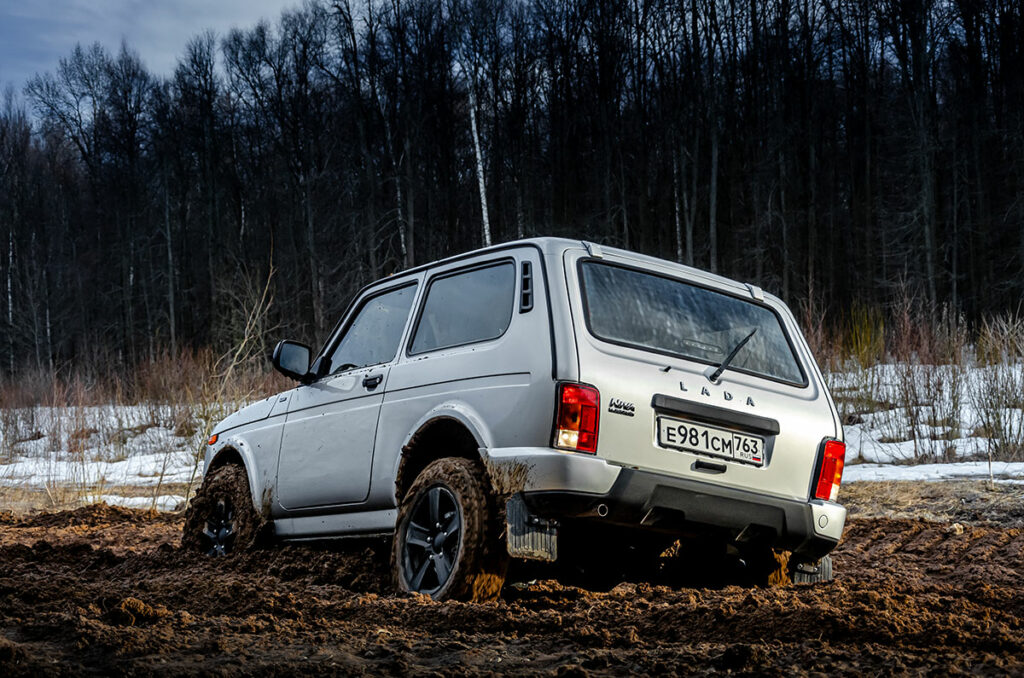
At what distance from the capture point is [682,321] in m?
4.83

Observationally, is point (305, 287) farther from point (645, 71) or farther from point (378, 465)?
point (378, 465)

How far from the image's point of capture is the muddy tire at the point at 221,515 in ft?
21.4

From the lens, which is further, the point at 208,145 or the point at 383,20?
the point at 208,145

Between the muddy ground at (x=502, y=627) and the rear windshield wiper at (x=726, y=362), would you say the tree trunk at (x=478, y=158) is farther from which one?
the rear windshield wiper at (x=726, y=362)

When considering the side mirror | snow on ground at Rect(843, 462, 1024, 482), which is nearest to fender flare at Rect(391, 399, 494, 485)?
the side mirror

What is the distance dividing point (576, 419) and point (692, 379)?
26.9 inches

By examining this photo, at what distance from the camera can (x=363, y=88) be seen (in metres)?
33.2

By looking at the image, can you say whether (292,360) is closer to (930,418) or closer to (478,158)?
(930,418)

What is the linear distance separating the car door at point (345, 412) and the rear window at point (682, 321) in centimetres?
128

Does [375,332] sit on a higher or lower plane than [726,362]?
higher


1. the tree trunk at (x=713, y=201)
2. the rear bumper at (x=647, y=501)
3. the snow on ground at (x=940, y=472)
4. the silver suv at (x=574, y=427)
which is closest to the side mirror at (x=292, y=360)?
the silver suv at (x=574, y=427)

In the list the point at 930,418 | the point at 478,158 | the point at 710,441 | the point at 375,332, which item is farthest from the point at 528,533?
the point at 478,158

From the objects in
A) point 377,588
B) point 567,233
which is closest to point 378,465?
point 377,588

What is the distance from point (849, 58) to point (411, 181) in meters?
14.7
